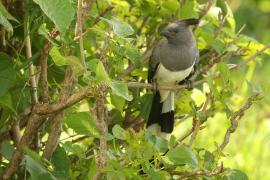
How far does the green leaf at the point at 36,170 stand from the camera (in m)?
1.91

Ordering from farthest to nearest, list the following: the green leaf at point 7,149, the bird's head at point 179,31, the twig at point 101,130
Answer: the bird's head at point 179,31
the green leaf at point 7,149
the twig at point 101,130

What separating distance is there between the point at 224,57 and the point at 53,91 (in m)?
0.73

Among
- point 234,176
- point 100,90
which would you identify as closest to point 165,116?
point 234,176

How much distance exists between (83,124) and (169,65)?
162cm

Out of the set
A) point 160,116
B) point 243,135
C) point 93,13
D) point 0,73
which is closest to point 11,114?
point 0,73

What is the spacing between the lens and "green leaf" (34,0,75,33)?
5.56ft

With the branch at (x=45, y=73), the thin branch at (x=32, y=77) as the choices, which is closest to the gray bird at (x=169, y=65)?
the thin branch at (x=32, y=77)

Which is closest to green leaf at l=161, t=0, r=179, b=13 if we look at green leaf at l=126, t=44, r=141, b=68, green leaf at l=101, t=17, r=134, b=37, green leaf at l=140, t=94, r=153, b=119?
green leaf at l=140, t=94, r=153, b=119

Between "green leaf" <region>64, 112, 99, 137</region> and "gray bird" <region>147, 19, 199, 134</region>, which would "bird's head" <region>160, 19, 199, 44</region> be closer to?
"gray bird" <region>147, 19, 199, 134</region>

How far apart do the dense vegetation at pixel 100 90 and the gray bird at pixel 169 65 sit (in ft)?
0.20

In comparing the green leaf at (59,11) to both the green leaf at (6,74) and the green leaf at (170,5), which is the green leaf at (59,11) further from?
the green leaf at (170,5)

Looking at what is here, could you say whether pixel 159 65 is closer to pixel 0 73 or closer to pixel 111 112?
pixel 111 112

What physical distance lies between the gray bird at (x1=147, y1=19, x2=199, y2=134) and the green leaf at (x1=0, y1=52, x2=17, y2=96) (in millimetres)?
870

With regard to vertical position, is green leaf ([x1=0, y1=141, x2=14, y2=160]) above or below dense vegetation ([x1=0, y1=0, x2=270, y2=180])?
below
